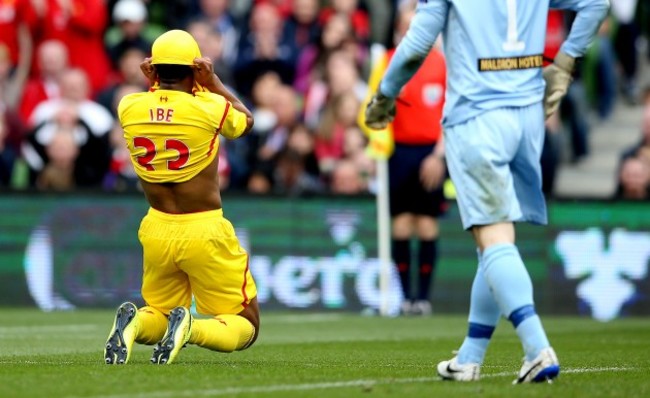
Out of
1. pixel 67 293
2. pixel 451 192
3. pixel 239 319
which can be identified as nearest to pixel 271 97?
pixel 451 192

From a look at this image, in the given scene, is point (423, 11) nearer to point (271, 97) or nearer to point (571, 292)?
point (571, 292)

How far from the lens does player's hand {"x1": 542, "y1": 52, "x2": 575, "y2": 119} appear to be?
820 cm

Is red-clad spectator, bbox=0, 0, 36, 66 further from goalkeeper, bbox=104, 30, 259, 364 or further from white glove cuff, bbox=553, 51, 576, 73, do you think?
white glove cuff, bbox=553, 51, 576, 73

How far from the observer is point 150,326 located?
8844 mm

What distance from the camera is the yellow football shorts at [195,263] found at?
8812mm

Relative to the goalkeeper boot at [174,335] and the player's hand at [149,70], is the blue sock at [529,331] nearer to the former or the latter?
the goalkeeper boot at [174,335]

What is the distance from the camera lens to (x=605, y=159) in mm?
20625

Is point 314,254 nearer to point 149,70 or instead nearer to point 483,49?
point 149,70

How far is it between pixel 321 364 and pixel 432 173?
7021mm

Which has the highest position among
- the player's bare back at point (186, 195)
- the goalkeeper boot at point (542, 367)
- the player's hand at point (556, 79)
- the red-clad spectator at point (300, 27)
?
the player's hand at point (556, 79)

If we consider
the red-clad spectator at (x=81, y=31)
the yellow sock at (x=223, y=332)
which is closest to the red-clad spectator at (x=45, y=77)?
the red-clad spectator at (x=81, y=31)

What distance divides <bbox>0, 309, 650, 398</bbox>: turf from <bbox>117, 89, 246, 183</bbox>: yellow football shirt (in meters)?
1.12

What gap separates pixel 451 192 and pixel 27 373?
1034cm

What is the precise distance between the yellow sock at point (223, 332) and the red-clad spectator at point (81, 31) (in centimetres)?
1098
